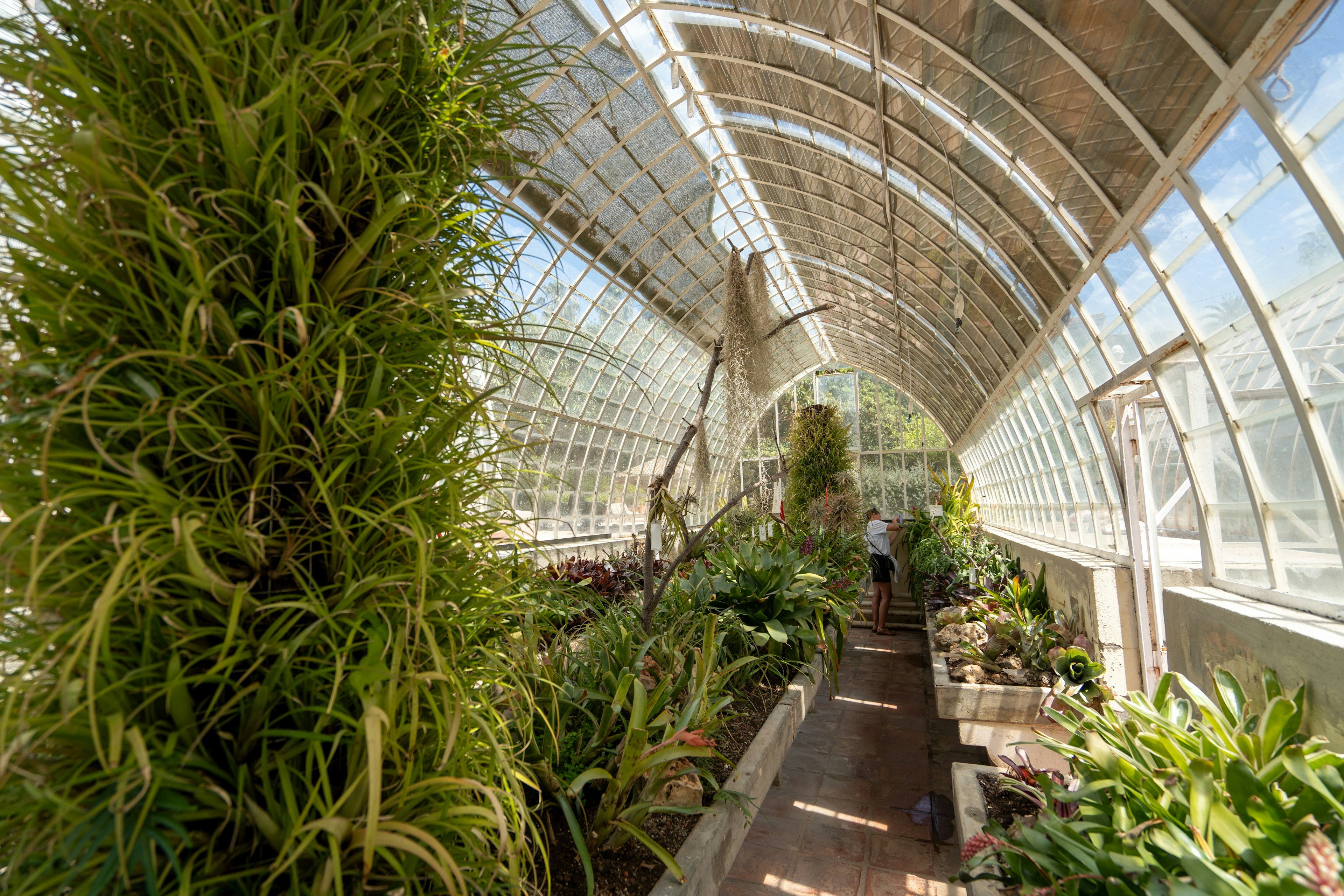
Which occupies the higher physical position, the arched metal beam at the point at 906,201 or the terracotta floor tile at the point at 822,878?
the arched metal beam at the point at 906,201

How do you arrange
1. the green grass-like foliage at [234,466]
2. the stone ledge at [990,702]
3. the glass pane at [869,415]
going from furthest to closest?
the glass pane at [869,415]
the stone ledge at [990,702]
the green grass-like foliage at [234,466]

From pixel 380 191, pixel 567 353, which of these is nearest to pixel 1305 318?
pixel 380 191

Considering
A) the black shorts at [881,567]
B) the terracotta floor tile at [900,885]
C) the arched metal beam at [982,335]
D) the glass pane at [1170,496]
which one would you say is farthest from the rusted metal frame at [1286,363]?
the black shorts at [881,567]

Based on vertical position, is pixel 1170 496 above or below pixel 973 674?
above

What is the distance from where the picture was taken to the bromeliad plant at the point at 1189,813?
1.53 metres

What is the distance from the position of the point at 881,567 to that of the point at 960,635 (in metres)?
3.42

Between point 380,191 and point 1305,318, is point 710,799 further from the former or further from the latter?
point 1305,318

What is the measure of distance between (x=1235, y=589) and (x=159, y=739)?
4374 mm

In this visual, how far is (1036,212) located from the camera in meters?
4.81

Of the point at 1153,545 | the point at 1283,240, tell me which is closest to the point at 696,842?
the point at 1283,240

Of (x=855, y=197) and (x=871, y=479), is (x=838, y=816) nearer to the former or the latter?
(x=855, y=197)

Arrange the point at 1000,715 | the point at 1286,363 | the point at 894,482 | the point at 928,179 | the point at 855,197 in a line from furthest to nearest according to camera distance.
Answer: the point at 894,482 < the point at 855,197 < the point at 928,179 < the point at 1000,715 < the point at 1286,363

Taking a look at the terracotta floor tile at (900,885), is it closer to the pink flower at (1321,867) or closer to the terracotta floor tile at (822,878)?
the terracotta floor tile at (822,878)

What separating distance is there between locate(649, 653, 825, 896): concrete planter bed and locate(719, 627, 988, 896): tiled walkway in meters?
0.55
